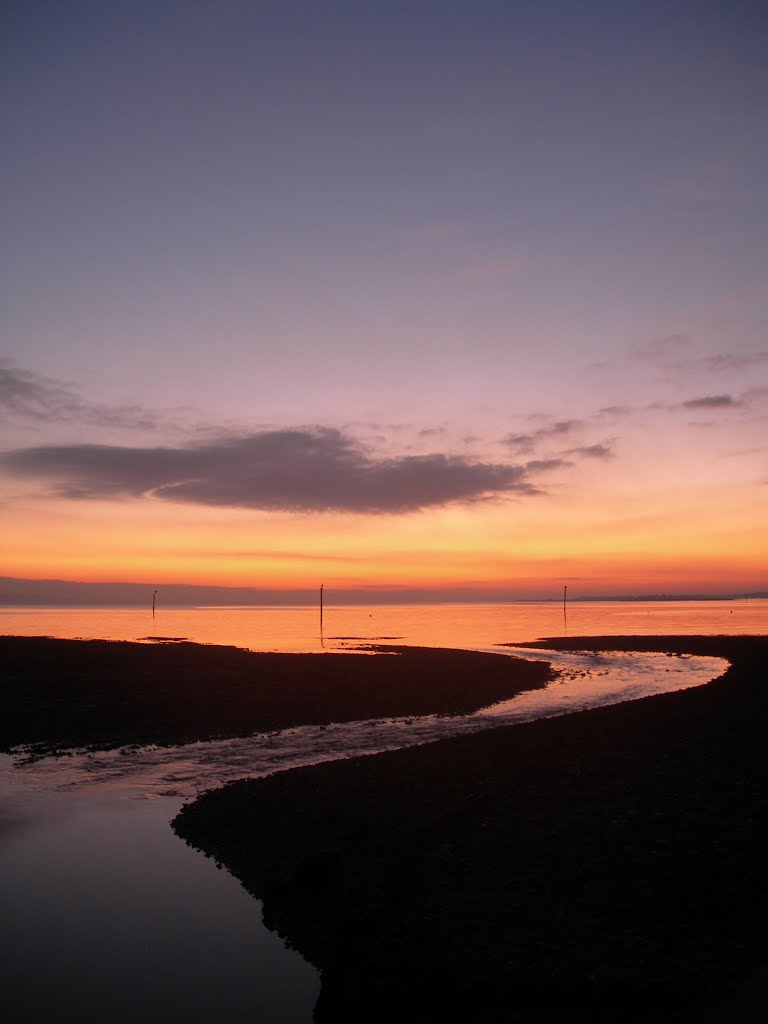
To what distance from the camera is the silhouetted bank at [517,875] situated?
8812 millimetres

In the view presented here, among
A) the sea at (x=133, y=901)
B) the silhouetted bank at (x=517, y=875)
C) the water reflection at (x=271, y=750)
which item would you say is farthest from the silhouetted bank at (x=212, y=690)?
the silhouetted bank at (x=517, y=875)

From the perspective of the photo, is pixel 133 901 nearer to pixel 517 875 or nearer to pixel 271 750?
pixel 517 875

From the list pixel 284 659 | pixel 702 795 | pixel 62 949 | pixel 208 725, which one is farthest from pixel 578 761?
pixel 284 659

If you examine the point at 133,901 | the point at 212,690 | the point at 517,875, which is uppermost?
the point at 517,875

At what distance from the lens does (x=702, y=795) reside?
15797mm

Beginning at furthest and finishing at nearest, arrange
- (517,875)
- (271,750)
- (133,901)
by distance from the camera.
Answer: (271,750)
(133,901)
(517,875)

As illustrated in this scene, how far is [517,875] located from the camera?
12086 mm

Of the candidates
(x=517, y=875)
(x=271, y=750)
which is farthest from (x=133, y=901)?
(x=271, y=750)

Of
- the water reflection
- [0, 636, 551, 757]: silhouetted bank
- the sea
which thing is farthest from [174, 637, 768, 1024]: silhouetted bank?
[0, 636, 551, 757]: silhouetted bank

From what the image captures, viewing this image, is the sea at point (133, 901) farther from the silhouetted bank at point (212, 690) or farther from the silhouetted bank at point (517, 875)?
the silhouetted bank at point (212, 690)

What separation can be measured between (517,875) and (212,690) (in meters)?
29.9

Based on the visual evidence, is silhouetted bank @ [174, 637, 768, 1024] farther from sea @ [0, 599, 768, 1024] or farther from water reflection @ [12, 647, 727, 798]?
water reflection @ [12, 647, 727, 798]

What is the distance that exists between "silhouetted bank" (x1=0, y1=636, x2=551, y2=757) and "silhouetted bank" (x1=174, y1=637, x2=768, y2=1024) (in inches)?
468

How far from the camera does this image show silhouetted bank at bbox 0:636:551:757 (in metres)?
30.1
